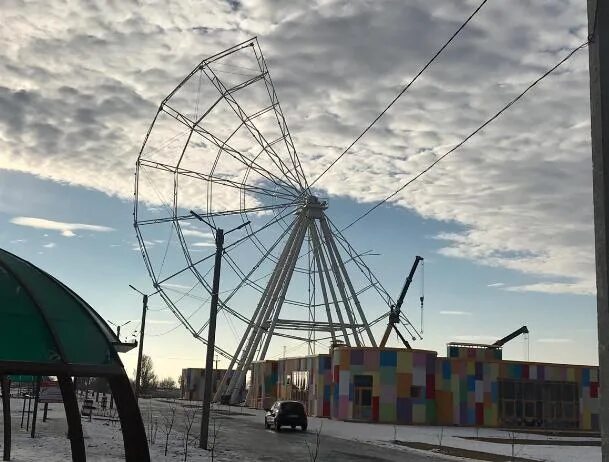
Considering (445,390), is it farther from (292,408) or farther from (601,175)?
(601,175)

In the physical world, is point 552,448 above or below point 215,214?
below

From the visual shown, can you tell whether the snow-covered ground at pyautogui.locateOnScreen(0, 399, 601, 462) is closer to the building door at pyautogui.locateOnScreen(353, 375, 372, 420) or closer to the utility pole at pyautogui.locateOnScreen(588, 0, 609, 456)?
the building door at pyautogui.locateOnScreen(353, 375, 372, 420)

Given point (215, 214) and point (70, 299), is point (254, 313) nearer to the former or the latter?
point (215, 214)

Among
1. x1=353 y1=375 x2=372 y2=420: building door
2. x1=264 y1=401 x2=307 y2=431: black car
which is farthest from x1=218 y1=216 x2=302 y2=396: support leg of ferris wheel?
x1=264 y1=401 x2=307 y2=431: black car

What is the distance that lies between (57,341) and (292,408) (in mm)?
28651

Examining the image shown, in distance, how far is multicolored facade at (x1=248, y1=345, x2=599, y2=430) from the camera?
51.9 m

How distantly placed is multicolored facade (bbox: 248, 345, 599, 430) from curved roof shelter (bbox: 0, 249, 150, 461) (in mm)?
42028

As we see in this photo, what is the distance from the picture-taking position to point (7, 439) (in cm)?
1769

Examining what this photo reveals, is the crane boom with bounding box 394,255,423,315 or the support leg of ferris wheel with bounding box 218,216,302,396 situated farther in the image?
the crane boom with bounding box 394,255,423,315

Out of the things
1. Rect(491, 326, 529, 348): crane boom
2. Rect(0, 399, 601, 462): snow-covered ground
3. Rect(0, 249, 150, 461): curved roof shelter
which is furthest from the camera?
Rect(491, 326, 529, 348): crane boom

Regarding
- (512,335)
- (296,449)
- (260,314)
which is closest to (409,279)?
(512,335)

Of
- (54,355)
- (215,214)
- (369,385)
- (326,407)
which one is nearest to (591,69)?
(54,355)

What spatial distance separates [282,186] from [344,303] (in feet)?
37.5

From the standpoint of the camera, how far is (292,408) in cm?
3741
